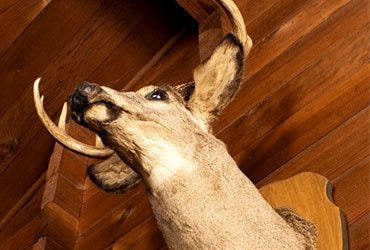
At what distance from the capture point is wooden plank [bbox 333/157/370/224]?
81.4 inches

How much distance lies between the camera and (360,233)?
2023 millimetres

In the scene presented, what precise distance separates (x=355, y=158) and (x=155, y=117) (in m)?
0.54

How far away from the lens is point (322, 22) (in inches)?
102

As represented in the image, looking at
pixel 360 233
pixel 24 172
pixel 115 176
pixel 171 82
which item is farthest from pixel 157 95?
pixel 24 172

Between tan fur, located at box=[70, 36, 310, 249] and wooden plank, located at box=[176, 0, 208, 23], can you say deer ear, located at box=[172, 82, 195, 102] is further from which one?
wooden plank, located at box=[176, 0, 208, 23]

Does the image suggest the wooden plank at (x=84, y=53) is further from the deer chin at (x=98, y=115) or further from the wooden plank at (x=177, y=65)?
the deer chin at (x=98, y=115)

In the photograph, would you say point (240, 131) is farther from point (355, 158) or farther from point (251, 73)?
point (355, 158)

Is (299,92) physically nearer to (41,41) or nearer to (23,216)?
(41,41)

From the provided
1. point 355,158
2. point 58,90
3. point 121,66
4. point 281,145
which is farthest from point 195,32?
point 355,158

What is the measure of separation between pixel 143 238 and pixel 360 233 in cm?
79

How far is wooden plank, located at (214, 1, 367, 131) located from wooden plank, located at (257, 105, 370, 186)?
25cm

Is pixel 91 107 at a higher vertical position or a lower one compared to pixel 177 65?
higher

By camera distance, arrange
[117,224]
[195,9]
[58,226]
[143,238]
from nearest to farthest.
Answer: [143,238], [117,224], [58,226], [195,9]

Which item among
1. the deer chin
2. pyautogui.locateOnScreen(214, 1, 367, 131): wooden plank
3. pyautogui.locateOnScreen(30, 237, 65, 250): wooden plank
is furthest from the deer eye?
pyautogui.locateOnScreen(30, 237, 65, 250): wooden plank
